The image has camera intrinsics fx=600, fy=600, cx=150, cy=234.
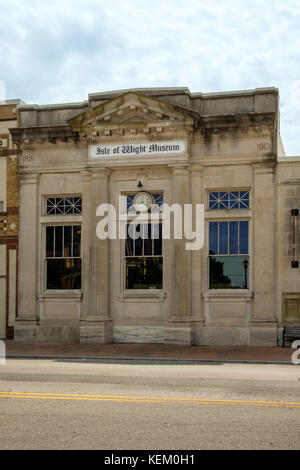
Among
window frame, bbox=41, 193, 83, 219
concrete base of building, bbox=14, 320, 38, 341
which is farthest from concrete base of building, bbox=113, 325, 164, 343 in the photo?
window frame, bbox=41, 193, 83, 219

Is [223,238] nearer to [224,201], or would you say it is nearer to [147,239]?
[224,201]

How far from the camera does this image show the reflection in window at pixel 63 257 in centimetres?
2134

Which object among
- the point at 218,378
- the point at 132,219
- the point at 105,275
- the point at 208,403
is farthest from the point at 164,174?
the point at 208,403

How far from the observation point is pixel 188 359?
16375mm

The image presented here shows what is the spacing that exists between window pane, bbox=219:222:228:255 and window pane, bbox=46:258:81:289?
5080 millimetres

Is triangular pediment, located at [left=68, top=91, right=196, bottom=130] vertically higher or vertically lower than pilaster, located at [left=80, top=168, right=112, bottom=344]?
higher

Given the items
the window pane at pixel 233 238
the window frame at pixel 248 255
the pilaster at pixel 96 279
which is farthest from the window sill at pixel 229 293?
the pilaster at pixel 96 279

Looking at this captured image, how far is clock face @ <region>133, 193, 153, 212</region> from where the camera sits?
20.6 meters

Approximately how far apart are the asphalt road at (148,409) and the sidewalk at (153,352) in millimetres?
2973

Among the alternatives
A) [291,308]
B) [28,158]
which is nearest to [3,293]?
[28,158]

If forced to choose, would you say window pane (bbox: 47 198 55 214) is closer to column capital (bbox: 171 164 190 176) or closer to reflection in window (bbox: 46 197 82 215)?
reflection in window (bbox: 46 197 82 215)

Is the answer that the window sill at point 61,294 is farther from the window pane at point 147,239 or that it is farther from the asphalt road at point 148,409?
the asphalt road at point 148,409

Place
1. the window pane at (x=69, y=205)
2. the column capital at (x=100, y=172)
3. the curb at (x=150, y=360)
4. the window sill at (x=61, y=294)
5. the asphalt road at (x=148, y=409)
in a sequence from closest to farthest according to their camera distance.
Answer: the asphalt road at (x=148, y=409) < the curb at (x=150, y=360) < the column capital at (x=100, y=172) < the window sill at (x=61, y=294) < the window pane at (x=69, y=205)

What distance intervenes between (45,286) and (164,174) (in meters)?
5.87
